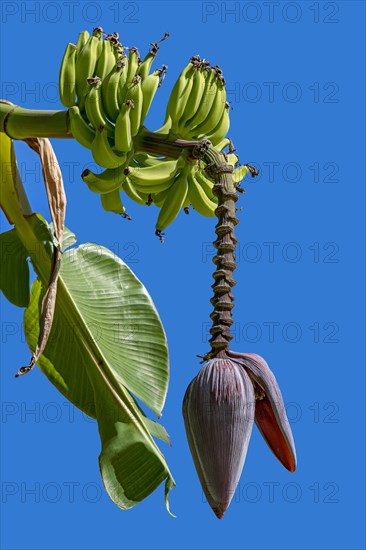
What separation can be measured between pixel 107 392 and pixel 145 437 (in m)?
0.14

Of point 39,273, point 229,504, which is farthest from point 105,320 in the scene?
point 229,504

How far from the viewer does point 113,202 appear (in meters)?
2.98

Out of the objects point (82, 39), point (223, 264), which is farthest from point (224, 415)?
point (82, 39)

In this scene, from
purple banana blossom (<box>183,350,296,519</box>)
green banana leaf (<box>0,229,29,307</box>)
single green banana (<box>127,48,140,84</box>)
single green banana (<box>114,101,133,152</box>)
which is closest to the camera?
purple banana blossom (<box>183,350,296,519</box>)

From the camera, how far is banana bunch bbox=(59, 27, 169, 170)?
2.77m

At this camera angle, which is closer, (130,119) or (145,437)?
(130,119)

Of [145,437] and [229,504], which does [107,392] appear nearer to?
[145,437]

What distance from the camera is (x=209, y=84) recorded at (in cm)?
287

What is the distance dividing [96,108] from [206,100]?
0.76ft

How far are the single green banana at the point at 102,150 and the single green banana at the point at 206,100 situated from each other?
0.20 m

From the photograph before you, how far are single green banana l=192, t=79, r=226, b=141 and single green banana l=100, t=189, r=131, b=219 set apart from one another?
219 millimetres

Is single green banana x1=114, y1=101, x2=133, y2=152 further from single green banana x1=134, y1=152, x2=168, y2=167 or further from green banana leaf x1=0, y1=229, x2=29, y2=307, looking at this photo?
green banana leaf x1=0, y1=229, x2=29, y2=307

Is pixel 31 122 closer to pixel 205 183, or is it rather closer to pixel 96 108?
pixel 96 108

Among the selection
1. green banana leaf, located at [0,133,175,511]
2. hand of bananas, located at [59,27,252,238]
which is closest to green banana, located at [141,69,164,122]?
→ hand of bananas, located at [59,27,252,238]
